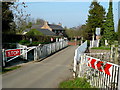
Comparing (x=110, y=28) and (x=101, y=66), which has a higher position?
(x=110, y=28)

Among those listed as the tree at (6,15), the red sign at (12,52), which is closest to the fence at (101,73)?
the red sign at (12,52)

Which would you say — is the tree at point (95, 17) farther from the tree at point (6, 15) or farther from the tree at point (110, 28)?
the tree at point (6, 15)

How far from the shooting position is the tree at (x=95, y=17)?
27609 mm

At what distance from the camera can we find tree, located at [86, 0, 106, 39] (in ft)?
90.6

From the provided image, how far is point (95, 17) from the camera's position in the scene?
27.9 m

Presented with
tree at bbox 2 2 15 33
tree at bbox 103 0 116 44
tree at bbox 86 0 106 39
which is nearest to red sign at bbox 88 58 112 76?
tree at bbox 2 2 15 33

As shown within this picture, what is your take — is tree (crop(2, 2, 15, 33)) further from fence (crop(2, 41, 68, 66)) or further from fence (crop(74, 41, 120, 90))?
fence (crop(74, 41, 120, 90))

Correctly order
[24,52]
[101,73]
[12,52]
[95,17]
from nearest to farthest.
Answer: [101,73], [12,52], [24,52], [95,17]

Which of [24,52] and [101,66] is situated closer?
[101,66]

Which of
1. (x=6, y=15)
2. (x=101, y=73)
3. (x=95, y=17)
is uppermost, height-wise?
(x=95, y=17)

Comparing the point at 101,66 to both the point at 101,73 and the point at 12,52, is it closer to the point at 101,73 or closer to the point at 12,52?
the point at 101,73

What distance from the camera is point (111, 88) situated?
407 cm

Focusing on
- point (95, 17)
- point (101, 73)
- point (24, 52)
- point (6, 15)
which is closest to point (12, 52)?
point (24, 52)

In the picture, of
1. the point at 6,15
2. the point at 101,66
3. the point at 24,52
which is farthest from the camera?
the point at 6,15
